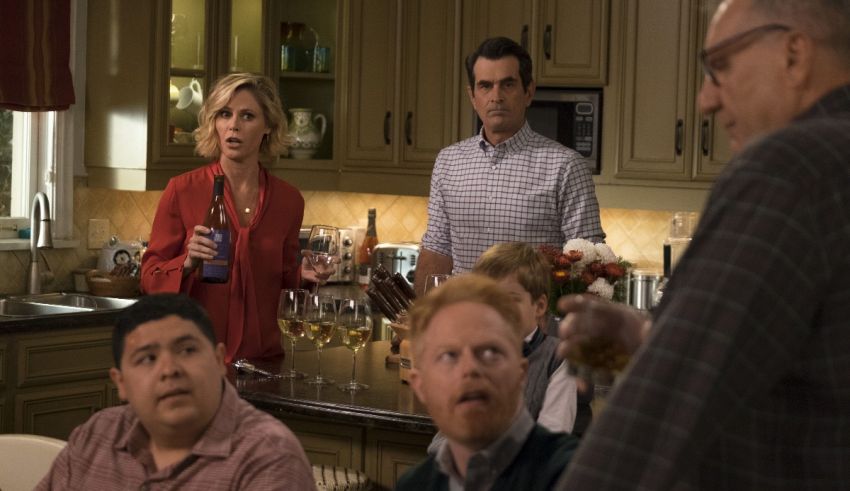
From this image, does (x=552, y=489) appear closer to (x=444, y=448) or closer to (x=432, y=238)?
(x=444, y=448)

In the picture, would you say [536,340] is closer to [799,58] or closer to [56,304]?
[799,58]

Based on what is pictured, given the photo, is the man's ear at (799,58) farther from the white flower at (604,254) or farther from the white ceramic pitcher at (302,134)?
the white ceramic pitcher at (302,134)

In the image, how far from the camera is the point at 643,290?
456cm

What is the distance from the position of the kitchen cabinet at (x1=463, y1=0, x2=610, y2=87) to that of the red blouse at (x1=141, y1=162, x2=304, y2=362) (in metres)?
1.81

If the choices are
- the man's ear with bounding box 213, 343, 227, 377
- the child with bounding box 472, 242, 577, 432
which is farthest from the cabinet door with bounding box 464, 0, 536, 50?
the man's ear with bounding box 213, 343, 227, 377

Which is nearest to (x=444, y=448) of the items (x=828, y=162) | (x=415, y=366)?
(x=415, y=366)

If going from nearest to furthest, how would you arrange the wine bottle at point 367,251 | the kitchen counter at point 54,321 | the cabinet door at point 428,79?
the kitchen counter at point 54,321 → the cabinet door at point 428,79 → the wine bottle at point 367,251

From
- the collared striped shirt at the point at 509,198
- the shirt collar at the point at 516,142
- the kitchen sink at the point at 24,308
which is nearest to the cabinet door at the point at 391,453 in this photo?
the collared striped shirt at the point at 509,198

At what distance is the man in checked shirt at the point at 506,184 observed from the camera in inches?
151

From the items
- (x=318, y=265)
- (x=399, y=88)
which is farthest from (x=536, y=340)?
(x=399, y=88)

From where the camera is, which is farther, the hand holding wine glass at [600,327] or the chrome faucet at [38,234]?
the chrome faucet at [38,234]

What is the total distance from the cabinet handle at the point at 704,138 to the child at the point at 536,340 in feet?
7.73

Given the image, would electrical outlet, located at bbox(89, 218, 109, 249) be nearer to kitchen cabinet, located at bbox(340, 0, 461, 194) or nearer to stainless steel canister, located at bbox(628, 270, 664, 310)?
kitchen cabinet, located at bbox(340, 0, 461, 194)

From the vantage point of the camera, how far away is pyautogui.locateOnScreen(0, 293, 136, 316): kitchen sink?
461 centimetres
